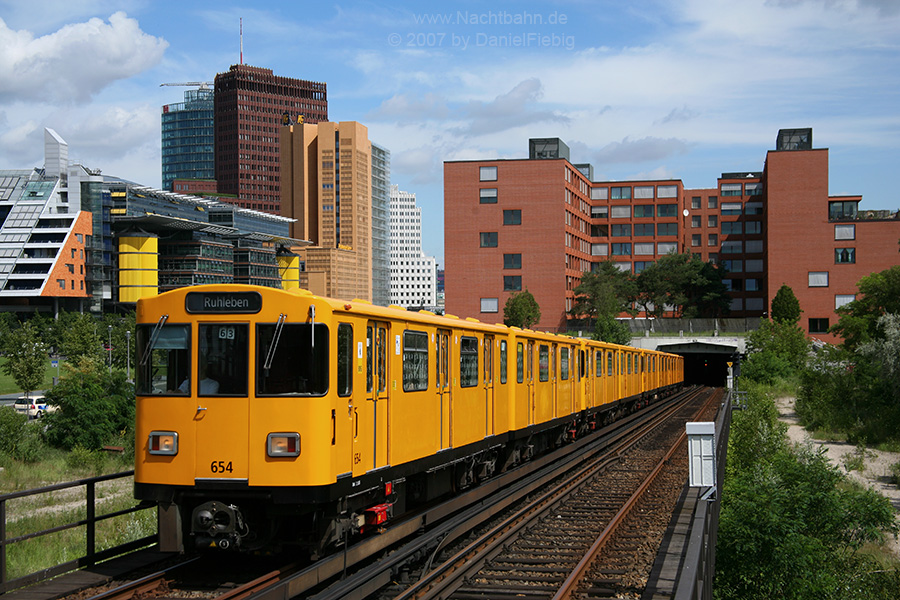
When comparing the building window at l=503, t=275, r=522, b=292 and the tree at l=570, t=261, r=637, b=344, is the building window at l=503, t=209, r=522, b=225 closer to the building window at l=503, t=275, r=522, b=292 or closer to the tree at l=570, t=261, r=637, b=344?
the building window at l=503, t=275, r=522, b=292

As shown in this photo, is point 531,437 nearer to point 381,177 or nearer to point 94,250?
point 94,250

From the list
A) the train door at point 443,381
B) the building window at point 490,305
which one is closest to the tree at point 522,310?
the building window at point 490,305

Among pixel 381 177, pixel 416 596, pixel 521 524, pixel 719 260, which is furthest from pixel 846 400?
pixel 381 177

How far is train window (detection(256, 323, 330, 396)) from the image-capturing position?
873cm

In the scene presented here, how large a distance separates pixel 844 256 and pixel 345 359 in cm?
8446

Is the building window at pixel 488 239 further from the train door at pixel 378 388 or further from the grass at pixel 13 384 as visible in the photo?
the train door at pixel 378 388

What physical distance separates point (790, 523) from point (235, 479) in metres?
8.45

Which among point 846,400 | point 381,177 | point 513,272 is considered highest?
point 381,177

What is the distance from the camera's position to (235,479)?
8719 mm

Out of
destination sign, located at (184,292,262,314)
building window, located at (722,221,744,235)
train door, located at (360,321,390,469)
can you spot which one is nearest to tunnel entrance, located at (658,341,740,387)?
building window, located at (722,221,744,235)

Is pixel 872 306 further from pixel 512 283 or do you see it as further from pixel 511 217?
A: pixel 511 217

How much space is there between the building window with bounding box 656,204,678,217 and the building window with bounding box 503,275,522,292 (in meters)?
29.0

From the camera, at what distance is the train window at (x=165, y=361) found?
910 centimetres

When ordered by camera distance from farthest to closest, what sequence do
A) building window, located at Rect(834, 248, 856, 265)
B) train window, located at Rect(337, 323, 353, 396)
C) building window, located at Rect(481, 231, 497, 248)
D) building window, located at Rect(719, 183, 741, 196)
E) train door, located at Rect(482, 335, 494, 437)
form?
building window, located at Rect(719, 183, 741, 196), building window, located at Rect(481, 231, 497, 248), building window, located at Rect(834, 248, 856, 265), train door, located at Rect(482, 335, 494, 437), train window, located at Rect(337, 323, 353, 396)
